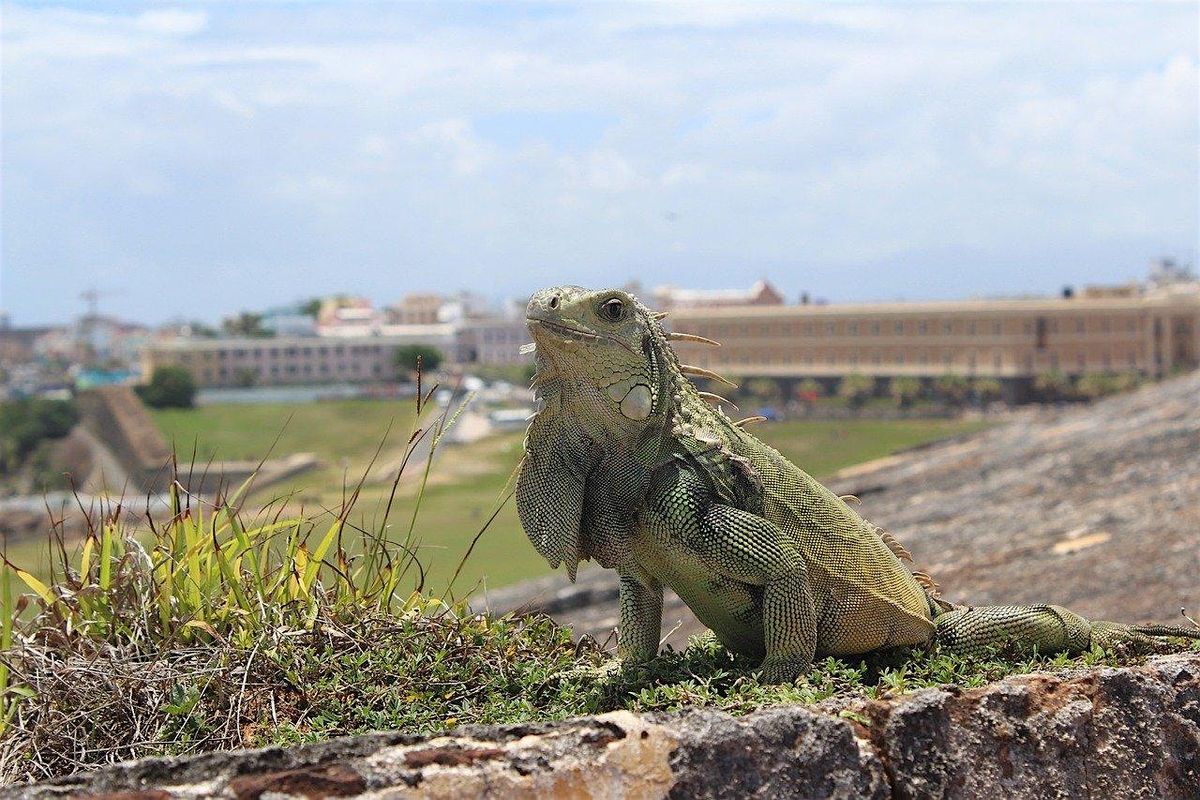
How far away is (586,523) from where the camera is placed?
5.49 m

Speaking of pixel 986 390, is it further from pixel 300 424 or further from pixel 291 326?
pixel 291 326

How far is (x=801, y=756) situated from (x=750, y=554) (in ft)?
2.88

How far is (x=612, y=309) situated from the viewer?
5.23 meters

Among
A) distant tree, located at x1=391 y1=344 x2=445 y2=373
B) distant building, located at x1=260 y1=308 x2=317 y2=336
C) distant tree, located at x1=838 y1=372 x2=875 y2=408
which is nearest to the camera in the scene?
distant tree, located at x1=838 y1=372 x2=875 y2=408

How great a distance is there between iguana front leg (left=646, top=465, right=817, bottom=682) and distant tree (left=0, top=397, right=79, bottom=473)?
121257mm

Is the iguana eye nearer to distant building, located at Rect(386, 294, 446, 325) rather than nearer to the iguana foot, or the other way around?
the iguana foot

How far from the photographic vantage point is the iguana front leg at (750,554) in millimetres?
5309

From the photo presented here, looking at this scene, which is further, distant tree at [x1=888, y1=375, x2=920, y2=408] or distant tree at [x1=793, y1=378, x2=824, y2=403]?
distant tree at [x1=793, y1=378, x2=824, y2=403]

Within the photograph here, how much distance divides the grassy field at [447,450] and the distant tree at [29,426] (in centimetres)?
792

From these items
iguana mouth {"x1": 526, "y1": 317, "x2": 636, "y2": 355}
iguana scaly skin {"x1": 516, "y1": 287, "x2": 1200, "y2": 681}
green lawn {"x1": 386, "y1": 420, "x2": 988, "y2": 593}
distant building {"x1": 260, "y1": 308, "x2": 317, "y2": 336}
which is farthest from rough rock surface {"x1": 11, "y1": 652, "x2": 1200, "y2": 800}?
distant building {"x1": 260, "y1": 308, "x2": 317, "y2": 336}

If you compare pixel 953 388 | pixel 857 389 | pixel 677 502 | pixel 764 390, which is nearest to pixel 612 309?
pixel 677 502

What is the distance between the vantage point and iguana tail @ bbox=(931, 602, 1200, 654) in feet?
19.5

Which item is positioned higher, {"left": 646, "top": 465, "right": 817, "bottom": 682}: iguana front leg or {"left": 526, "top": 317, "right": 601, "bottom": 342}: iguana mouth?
{"left": 526, "top": 317, "right": 601, "bottom": 342}: iguana mouth

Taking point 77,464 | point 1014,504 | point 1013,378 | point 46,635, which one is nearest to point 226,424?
point 77,464
